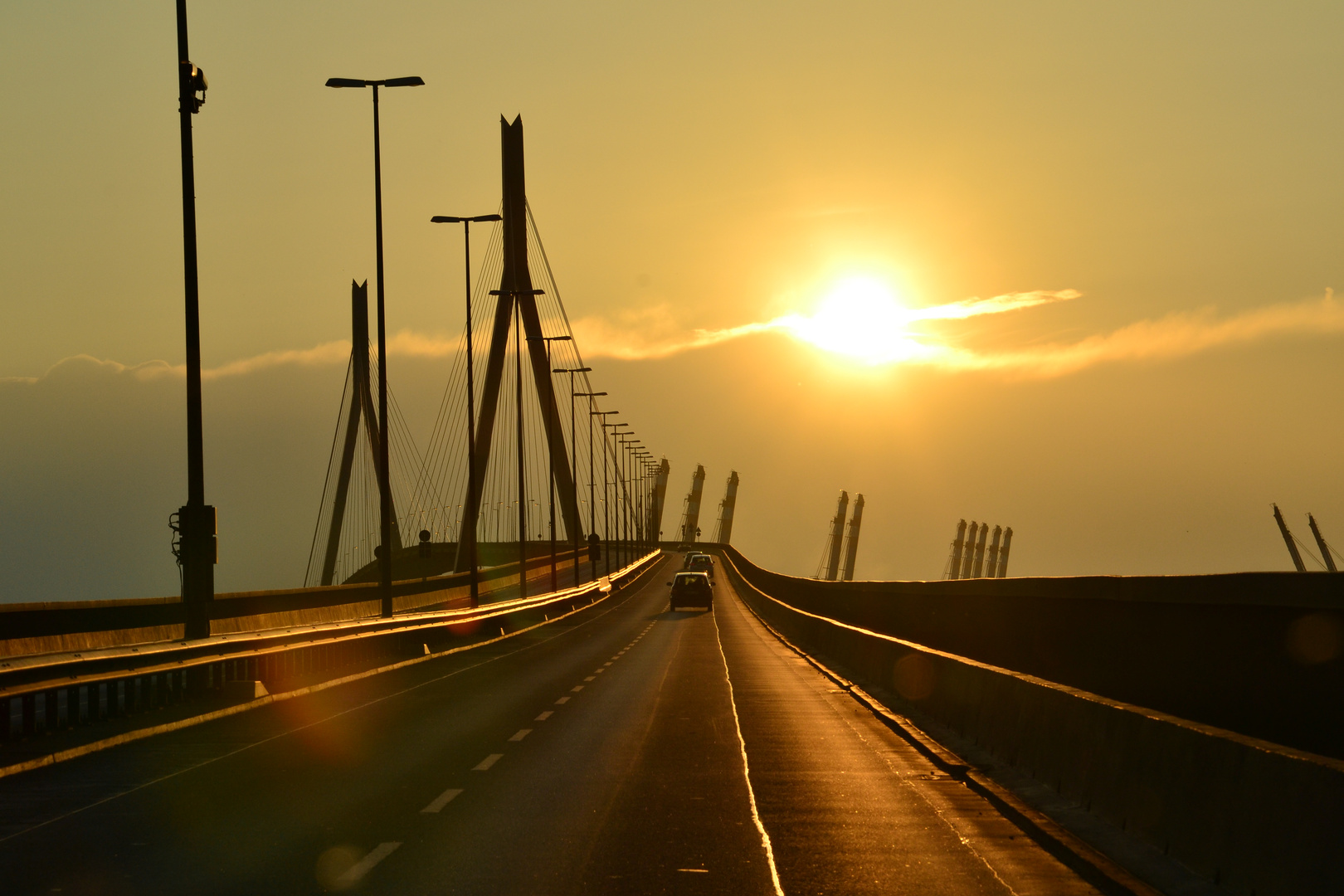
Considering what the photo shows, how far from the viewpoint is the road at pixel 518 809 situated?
884 cm

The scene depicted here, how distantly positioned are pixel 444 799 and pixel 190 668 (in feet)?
30.5

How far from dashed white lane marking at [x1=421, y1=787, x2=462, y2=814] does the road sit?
51 mm

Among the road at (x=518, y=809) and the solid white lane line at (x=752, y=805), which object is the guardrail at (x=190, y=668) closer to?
the road at (x=518, y=809)

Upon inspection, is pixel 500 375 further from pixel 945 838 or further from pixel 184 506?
pixel 945 838

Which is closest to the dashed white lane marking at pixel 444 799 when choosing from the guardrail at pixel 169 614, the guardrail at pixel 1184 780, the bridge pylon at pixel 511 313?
the guardrail at pixel 1184 780

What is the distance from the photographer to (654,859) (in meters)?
9.34

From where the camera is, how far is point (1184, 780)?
8594 mm

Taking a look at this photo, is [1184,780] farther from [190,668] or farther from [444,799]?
[190,668]

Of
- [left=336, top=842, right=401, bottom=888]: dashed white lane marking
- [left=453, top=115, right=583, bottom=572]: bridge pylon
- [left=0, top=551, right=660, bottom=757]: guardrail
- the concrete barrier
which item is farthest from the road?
[left=453, top=115, right=583, bottom=572]: bridge pylon

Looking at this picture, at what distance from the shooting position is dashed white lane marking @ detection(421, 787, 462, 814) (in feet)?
37.8

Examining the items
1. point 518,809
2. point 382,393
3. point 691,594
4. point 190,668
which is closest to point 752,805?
point 518,809

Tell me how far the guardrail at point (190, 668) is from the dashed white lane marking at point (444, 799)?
499cm

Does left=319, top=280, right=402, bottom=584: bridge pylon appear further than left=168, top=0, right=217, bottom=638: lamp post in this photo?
Yes

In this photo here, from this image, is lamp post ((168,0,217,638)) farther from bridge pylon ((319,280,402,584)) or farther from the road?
bridge pylon ((319,280,402,584))
